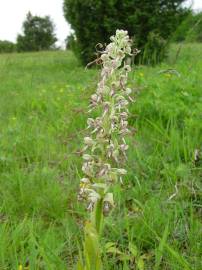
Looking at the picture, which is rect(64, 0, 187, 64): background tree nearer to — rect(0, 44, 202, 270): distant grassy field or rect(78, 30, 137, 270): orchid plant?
rect(0, 44, 202, 270): distant grassy field

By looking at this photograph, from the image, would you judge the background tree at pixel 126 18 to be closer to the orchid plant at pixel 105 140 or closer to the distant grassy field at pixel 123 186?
the distant grassy field at pixel 123 186

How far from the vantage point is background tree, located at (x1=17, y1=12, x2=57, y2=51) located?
138ft

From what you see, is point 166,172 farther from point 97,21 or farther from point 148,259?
point 97,21

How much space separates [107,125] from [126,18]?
917 cm

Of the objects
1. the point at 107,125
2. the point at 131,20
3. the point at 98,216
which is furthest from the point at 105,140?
the point at 131,20

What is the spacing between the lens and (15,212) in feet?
9.16

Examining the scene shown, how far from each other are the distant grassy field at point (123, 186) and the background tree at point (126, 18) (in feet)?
17.5

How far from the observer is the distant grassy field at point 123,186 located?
2.28m

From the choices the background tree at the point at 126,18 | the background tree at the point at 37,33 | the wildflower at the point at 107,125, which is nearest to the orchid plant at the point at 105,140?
the wildflower at the point at 107,125

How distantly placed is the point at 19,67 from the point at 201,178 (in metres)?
9.41

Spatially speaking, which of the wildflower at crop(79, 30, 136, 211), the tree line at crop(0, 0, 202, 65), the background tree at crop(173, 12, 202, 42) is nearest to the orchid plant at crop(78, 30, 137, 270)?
the wildflower at crop(79, 30, 136, 211)

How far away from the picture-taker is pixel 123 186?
3037 mm

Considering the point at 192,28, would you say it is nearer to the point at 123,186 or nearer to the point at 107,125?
the point at 123,186

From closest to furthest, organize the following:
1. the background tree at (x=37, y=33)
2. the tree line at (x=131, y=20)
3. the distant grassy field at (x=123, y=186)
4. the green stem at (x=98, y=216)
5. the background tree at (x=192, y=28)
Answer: the green stem at (x=98, y=216) < the distant grassy field at (x=123, y=186) < the background tree at (x=192, y=28) < the tree line at (x=131, y=20) < the background tree at (x=37, y=33)
